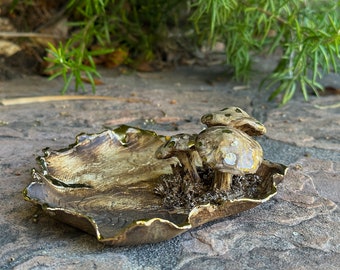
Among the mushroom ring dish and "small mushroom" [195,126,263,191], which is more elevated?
"small mushroom" [195,126,263,191]

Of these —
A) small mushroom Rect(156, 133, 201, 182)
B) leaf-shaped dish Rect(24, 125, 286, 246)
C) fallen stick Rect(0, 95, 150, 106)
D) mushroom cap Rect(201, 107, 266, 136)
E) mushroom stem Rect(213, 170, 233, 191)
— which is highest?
mushroom cap Rect(201, 107, 266, 136)

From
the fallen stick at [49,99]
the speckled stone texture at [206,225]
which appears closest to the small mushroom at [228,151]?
the speckled stone texture at [206,225]

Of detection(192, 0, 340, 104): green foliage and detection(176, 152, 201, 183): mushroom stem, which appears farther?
detection(192, 0, 340, 104): green foliage

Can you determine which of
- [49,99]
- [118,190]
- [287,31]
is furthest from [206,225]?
[287,31]

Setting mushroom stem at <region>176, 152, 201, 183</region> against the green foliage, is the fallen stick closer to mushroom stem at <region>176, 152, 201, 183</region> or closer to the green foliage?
the green foliage

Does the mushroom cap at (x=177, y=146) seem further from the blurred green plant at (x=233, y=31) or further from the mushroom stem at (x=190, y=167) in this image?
the blurred green plant at (x=233, y=31)

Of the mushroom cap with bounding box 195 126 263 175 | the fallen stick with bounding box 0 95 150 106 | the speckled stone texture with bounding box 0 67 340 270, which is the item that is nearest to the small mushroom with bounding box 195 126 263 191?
the mushroom cap with bounding box 195 126 263 175

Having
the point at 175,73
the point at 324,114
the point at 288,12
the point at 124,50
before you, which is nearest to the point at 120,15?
the point at 124,50

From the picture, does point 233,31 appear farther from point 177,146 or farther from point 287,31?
point 177,146
